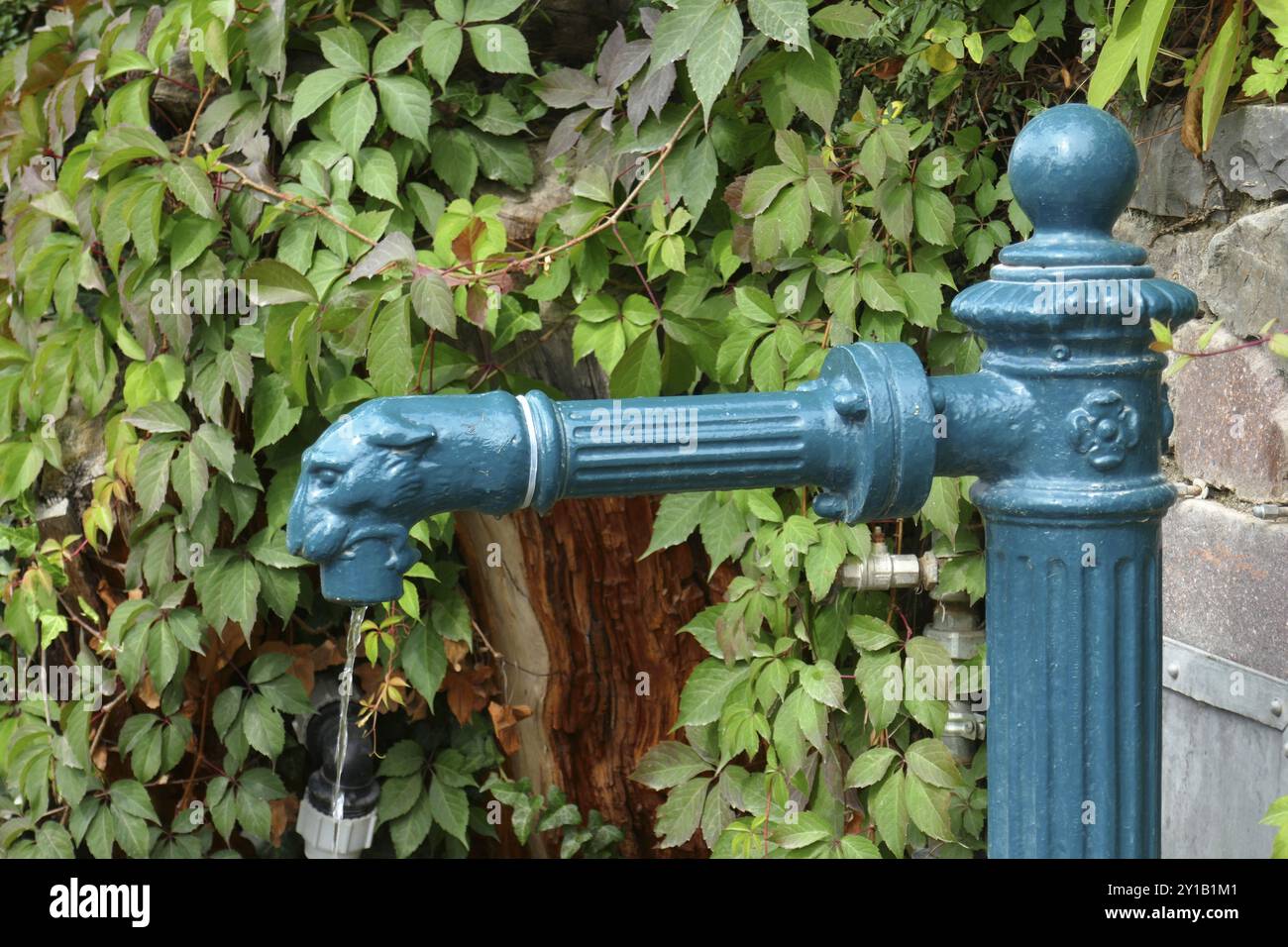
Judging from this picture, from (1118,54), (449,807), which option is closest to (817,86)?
(1118,54)

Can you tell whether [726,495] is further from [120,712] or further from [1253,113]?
[120,712]

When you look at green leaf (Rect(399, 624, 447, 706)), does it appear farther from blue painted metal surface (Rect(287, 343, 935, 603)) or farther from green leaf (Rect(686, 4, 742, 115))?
blue painted metal surface (Rect(287, 343, 935, 603))

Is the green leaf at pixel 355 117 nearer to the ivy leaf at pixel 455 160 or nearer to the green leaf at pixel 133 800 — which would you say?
the ivy leaf at pixel 455 160

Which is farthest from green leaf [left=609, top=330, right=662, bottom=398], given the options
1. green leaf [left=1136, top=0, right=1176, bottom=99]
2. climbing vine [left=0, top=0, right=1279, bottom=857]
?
green leaf [left=1136, top=0, right=1176, bottom=99]

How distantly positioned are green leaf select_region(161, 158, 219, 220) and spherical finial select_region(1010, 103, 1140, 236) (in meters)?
1.39

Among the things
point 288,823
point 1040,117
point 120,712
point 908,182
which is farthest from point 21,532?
point 1040,117

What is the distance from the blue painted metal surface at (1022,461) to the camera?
106 centimetres

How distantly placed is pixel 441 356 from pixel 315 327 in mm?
196

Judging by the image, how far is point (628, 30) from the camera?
2252mm

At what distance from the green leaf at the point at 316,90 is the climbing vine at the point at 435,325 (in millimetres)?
11

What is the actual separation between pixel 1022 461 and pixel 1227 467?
2.17ft

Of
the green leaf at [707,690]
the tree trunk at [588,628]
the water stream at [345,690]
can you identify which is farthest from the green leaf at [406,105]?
the green leaf at [707,690]

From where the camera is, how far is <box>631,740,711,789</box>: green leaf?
2.19 meters

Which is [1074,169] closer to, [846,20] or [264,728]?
[846,20]
